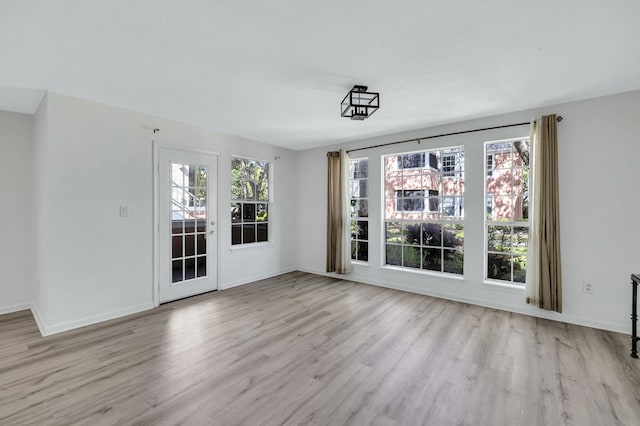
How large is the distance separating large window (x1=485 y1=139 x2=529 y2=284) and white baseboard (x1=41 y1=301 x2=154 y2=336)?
4692mm

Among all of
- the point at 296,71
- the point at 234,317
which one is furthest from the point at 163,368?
the point at 296,71

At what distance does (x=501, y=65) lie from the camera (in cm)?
243

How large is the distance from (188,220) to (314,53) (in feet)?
9.95

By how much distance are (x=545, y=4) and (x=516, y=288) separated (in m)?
3.16

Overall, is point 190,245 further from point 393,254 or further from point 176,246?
point 393,254

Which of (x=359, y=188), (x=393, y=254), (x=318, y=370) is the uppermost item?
(x=359, y=188)

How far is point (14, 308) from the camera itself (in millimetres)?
3646

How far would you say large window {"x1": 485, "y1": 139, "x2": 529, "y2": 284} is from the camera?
12.1ft

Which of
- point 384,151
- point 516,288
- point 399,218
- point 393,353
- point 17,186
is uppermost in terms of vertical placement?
point 384,151

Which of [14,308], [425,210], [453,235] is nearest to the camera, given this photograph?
[14,308]

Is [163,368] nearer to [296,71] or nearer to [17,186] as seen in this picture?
[296,71]

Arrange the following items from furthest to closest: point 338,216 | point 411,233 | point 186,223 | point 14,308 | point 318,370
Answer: point 338,216 → point 411,233 → point 186,223 → point 14,308 → point 318,370

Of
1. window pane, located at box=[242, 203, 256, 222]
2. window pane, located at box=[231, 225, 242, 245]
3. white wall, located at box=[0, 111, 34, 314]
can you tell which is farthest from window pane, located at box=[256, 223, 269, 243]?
white wall, located at box=[0, 111, 34, 314]

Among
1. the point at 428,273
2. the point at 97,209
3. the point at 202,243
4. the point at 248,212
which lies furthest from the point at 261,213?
the point at 428,273
